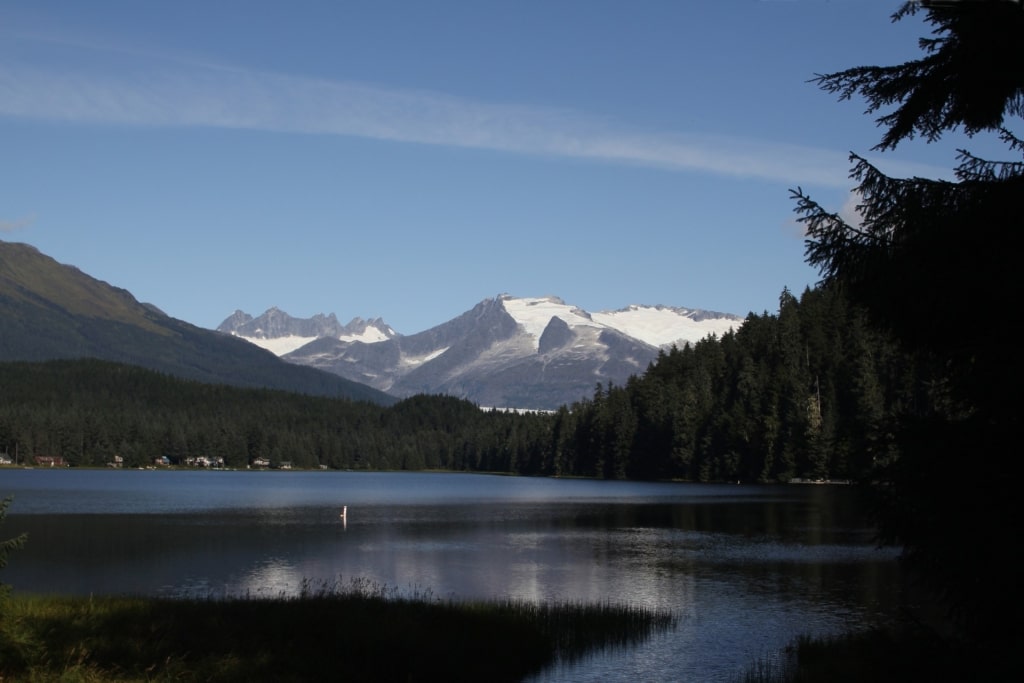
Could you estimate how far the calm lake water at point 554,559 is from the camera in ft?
125

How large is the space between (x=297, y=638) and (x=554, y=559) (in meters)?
36.3

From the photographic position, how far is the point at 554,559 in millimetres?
62406

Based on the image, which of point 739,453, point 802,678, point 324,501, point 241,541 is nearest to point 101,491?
point 324,501

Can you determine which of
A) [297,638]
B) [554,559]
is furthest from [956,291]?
[554,559]

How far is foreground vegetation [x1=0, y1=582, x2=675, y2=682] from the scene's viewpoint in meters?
22.0

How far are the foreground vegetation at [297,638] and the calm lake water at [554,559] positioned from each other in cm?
208

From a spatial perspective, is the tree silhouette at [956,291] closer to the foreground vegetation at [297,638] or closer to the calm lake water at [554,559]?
the calm lake water at [554,559]

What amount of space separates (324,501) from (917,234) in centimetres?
12337

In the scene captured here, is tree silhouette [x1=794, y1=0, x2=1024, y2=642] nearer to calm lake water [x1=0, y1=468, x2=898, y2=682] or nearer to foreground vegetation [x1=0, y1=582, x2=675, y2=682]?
calm lake water [x1=0, y1=468, x2=898, y2=682]

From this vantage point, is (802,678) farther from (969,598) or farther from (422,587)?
(422,587)

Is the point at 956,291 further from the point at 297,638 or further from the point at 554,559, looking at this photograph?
the point at 554,559

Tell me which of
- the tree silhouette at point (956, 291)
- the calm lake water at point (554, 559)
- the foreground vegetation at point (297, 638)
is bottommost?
the calm lake water at point (554, 559)

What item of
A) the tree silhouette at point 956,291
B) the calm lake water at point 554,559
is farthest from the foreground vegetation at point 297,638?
the tree silhouette at point 956,291

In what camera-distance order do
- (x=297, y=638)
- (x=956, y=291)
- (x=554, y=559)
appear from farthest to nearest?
1. (x=554, y=559)
2. (x=297, y=638)
3. (x=956, y=291)
